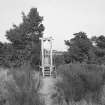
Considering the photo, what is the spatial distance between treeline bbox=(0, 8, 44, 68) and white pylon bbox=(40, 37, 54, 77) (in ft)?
2.92

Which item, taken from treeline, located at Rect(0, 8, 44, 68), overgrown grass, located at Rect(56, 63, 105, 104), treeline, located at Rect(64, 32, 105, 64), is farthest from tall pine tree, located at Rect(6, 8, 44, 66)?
overgrown grass, located at Rect(56, 63, 105, 104)

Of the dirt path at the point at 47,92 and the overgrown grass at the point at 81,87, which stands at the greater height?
the overgrown grass at the point at 81,87

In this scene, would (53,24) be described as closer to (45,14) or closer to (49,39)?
(45,14)

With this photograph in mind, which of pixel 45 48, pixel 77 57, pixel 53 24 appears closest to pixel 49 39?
pixel 45 48

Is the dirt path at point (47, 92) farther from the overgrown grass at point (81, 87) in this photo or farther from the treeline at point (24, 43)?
the treeline at point (24, 43)

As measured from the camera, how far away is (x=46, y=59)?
842 centimetres

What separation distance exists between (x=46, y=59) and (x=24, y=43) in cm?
247

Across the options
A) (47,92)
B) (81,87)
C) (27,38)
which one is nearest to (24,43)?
(27,38)

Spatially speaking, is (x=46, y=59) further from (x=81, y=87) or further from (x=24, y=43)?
(x=81, y=87)

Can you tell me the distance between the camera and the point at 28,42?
938 cm

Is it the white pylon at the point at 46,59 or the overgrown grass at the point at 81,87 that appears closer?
the overgrown grass at the point at 81,87

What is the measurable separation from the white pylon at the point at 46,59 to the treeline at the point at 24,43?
889 mm

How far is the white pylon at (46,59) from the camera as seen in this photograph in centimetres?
804

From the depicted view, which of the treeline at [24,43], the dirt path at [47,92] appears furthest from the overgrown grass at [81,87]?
the treeline at [24,43]
